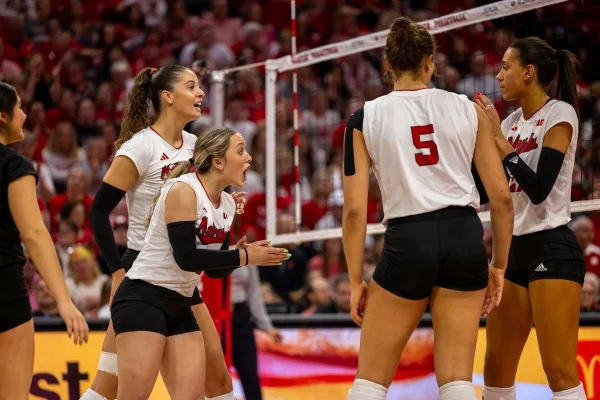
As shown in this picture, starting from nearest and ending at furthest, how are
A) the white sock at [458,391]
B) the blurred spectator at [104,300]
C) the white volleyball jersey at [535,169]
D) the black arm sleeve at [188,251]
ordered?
the white sock at [458,391], the black arm sleeve at [188,251], the white volleyball jersey at [535,169], the blurred spectator at [104,300]

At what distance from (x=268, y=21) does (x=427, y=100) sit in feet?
32.4

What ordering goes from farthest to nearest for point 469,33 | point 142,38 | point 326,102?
point 142,38
point 326,102
point 469,33

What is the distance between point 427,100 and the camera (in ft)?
12.1

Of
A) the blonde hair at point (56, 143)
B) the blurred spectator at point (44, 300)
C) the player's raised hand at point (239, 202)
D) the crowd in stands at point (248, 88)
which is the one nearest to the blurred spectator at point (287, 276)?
the crowd in stands at point (248, 88)

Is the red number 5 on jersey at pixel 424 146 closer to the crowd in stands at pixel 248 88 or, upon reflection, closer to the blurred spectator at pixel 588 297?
the crowd in stands at pixel 248 88

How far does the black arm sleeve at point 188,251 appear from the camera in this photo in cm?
404

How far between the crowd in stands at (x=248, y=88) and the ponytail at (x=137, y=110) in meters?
1.78

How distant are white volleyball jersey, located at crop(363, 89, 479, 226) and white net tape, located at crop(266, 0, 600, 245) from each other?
1.51m

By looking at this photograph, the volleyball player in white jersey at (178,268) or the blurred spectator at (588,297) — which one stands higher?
the volleyball player in white jersey at (178,268)

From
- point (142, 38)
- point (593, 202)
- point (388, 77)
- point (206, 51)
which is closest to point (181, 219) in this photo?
point (388, 77)

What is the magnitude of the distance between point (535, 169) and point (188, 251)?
1751 mm

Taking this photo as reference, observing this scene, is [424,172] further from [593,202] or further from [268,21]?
[268,21]

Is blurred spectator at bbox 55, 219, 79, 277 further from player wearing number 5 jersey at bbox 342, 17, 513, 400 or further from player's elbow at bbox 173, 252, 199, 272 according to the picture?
player wearing number 5 jersey at bbox 342, 17, 513, 400

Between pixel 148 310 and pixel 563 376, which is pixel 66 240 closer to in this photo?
pixel 148 310
